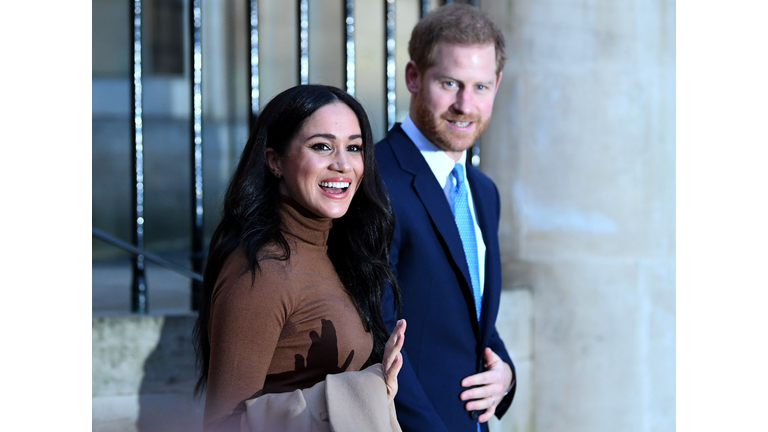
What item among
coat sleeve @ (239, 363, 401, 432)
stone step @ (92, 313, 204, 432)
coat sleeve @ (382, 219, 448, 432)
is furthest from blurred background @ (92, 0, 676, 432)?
coat sleeve @ (239, 363, 401, 432)

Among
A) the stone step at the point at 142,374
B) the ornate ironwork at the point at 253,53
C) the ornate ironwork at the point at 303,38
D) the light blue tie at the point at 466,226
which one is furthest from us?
the ornate ironwork at the point at 303,38

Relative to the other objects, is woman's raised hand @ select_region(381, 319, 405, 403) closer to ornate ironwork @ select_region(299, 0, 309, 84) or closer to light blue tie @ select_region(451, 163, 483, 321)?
light blue tie @ select_region(451, 163, 483, 321)

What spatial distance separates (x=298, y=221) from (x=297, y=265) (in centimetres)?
13

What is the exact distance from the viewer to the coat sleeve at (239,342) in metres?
1.50

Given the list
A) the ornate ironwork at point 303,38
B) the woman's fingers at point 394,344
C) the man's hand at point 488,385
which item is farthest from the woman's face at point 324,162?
the ornate ironwork at point 303,38

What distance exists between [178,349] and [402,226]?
1171mm

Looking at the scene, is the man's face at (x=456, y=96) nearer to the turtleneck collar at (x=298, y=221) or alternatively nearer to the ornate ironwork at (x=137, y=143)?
the turtleneck collar at (x=298, y=221)

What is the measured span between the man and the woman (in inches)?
10.0

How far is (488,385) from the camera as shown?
90.4 inches

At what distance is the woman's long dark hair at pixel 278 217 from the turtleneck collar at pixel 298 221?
0.08ft

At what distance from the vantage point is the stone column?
11.5 feet

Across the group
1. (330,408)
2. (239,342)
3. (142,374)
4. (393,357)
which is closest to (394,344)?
(393,357)
